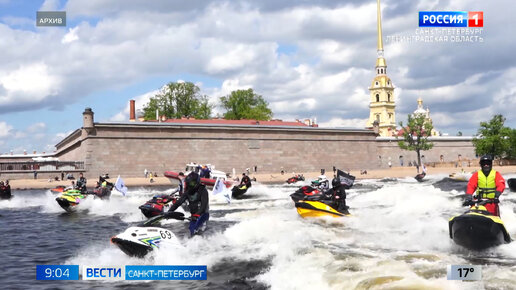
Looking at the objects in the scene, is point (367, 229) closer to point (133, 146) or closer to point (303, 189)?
point (303, 189)

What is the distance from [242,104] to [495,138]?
46.4 meters

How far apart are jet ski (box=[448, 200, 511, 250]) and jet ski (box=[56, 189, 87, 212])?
17.7 meters

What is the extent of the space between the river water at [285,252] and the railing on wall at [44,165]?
37.0 m

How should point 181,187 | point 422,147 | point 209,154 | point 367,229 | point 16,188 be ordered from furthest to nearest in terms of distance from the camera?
1. point 422,147
2. point 209,154
3. point 16,188
4. point 181,187
5. point 367,229

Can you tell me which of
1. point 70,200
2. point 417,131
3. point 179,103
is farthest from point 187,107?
point 70,200

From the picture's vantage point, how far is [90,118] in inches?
2240

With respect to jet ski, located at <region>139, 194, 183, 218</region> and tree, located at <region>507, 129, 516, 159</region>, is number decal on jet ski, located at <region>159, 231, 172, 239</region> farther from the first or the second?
tree, located at <region>507, 129, 516, 159</region>

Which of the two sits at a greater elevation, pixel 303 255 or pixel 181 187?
pixel 181 187

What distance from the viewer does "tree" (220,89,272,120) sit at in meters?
96.8

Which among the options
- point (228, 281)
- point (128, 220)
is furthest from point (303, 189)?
point (228, 281)

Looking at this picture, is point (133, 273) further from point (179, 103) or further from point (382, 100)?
point (382, 100)

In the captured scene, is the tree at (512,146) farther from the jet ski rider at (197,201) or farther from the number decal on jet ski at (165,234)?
the number decal on jet ski at (165,234)

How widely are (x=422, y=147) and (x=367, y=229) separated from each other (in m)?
60.9

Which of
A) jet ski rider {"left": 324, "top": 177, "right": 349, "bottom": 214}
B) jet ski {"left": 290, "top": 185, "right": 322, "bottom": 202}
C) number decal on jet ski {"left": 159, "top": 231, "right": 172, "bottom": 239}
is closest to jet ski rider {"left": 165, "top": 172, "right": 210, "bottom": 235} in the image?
number decal on jet ski {"left": 159, "top": 231, "right": 172, "bottom": 239}
